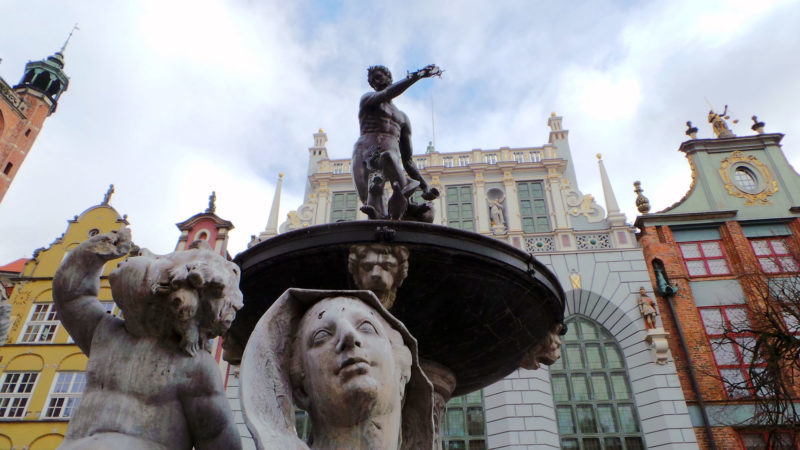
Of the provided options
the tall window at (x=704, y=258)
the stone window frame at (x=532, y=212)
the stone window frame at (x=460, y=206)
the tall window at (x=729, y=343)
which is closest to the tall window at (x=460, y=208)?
the stone window frame at (x=460, y=206)

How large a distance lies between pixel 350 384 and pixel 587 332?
14.8 metres

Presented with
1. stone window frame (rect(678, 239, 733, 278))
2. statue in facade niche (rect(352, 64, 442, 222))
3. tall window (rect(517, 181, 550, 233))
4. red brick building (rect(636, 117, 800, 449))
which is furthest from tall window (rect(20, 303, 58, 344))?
stone window frame (rect(678, 239, 733, 278))

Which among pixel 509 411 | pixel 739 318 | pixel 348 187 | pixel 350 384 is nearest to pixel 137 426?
pixel 350 384

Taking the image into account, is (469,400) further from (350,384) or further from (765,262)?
(350,384)

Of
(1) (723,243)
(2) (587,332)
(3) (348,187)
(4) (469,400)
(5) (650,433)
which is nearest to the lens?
(5) (650,433)

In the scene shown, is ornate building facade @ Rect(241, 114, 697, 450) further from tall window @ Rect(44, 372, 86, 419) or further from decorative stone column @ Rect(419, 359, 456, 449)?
decorative stone column @ Rect(419, 359, 456, 449)

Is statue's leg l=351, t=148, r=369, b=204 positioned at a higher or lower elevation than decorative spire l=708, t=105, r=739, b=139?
lower

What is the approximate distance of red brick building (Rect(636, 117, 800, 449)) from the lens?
1339cm

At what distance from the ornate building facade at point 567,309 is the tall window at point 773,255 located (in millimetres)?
3879

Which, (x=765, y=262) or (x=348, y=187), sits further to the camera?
(x=348, y=187)

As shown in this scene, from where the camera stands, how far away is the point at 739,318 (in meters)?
14.5

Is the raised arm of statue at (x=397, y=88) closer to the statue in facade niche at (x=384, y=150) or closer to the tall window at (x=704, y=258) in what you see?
the statue in facade niche at (x=384, y=150)

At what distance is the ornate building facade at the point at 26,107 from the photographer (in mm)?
31188

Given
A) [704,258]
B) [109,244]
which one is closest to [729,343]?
[704,258]
